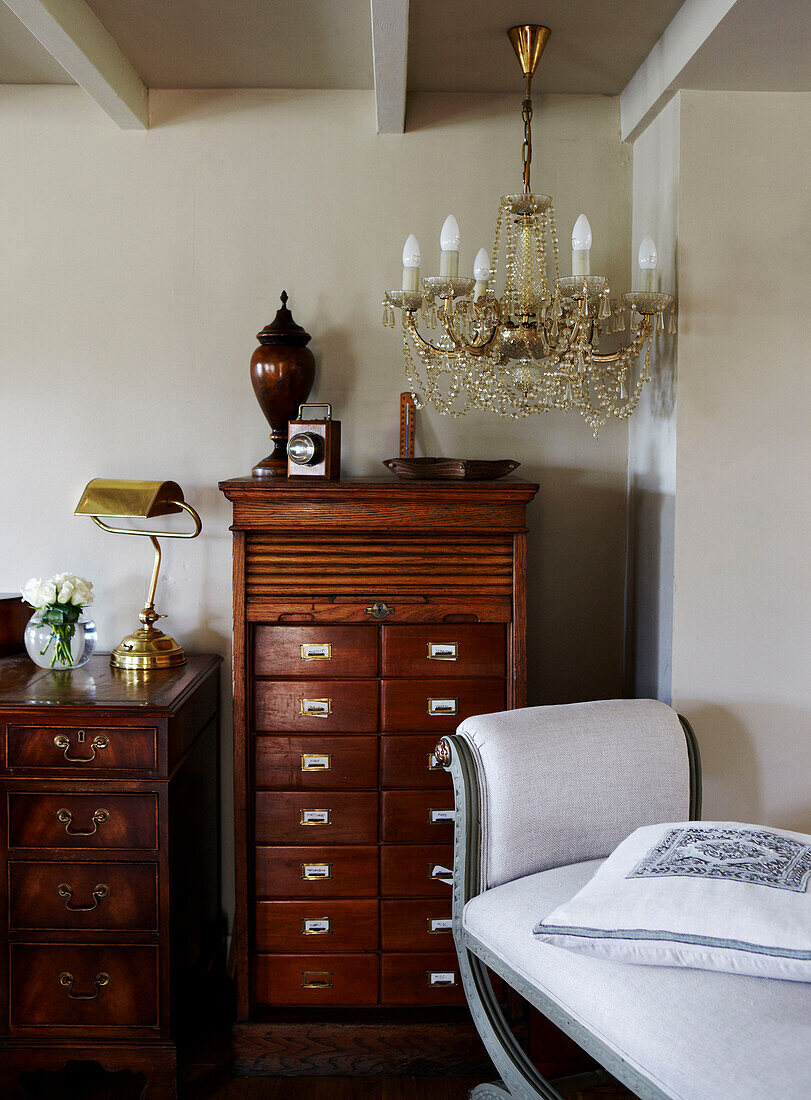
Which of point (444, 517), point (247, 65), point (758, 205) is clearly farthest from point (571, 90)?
point (444, 517)

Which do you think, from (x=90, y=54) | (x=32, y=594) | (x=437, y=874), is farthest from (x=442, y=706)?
(x=90, y=54)

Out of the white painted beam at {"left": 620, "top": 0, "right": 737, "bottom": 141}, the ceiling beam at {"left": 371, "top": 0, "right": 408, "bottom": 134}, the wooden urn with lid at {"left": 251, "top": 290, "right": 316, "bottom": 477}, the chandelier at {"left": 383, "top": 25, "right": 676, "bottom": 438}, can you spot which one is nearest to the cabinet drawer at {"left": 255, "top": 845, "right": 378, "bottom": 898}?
the wooden urn with lid at {"left": 251, "top": 290, "right": 316, "bottom": 477}

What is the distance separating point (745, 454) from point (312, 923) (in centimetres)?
160

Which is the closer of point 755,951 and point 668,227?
point 755,951

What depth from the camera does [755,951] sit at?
1.33 metres

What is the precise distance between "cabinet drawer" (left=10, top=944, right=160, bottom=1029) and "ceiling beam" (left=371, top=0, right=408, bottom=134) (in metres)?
2.17

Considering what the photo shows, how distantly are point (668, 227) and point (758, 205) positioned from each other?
0.71 feet

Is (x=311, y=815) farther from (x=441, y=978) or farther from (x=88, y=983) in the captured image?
(x=88, y=983)

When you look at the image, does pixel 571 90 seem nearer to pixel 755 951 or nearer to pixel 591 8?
pixel 591 8


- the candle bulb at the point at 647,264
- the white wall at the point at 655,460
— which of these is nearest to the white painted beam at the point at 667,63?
the white wall at the point at 655,460

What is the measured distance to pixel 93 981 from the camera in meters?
2.07

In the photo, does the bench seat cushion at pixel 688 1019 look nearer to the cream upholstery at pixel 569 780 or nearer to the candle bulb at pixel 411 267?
the cream upholstery at pixel 569 780

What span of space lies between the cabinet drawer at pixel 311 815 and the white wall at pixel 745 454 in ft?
2.78

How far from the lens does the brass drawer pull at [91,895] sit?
2062 millimetres
